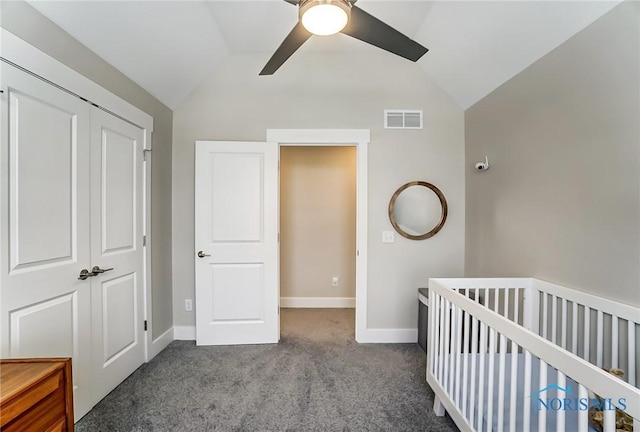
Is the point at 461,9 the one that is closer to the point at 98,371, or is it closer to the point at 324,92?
the point at 324,92

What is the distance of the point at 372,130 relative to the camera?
2.75 metres

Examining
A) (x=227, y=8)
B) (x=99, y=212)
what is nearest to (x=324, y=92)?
(x=227, y=8)

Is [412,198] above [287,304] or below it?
above

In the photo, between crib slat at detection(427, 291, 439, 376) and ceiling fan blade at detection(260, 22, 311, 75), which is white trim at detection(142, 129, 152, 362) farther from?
crib slat at detection(427, 291, 439, 376)

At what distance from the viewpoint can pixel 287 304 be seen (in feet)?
12.4

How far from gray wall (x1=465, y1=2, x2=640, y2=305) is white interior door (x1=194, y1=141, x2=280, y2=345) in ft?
6.37

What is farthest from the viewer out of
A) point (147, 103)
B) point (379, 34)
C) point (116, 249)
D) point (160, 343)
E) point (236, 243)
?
point (236, 243)

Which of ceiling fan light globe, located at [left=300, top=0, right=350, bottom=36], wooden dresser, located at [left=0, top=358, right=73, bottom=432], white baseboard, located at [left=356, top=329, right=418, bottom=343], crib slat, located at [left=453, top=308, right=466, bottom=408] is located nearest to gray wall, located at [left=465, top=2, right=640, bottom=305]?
crib slat, located at [left=453, top=308, right=466, bottom=408]

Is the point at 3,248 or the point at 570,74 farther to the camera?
the point at 570,74

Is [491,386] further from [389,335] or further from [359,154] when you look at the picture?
[359,154]

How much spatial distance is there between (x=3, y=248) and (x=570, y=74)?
123 inches

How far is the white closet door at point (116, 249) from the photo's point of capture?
1832 mm

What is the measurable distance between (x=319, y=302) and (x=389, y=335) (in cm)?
123

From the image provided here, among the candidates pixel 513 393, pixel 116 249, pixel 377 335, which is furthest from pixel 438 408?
pixel 116 249
